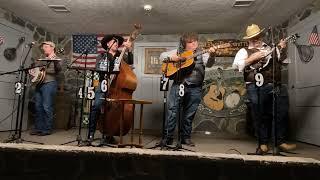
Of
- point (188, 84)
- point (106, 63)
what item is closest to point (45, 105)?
point (106, 63)

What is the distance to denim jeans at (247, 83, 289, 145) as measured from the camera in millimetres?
3701

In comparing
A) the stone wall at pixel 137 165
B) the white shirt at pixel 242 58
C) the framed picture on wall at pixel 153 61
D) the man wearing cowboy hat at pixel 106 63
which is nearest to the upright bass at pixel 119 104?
the man wearing cowboy hat at pixel 106 63

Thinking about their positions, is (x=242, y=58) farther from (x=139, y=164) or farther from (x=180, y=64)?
(x=139, y=164)

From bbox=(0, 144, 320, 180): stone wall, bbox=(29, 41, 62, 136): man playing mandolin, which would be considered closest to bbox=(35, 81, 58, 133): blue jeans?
bbox=(29, 41, 62, 136): man playing mandolin

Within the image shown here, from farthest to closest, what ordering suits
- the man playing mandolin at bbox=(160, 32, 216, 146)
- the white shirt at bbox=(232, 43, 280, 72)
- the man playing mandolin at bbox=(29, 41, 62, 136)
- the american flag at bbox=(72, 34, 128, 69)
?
the american flag at bbox=(72, 34, 128, 69) < the man playing mandolin at bbox=(29, 41, 62, 136) < the man playing mandolin at bbox=(160, 32, 216, 146) < the white shirt at bbox=(232, 43, 280, 72)

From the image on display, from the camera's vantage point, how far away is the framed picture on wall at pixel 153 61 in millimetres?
7297

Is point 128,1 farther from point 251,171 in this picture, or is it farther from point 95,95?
point 251,171

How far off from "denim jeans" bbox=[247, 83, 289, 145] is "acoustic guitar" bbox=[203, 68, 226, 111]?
2748 mm

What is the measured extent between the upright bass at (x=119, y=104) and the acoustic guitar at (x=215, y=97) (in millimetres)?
3386

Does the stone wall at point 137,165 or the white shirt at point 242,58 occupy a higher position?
the white shirt at point 242,58

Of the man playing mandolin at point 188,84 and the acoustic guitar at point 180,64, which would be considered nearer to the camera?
the acoustic guitar at point 180,64

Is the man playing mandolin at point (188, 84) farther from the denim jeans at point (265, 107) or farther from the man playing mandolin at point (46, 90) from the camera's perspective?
the man playing mandolin at point (46, 90)

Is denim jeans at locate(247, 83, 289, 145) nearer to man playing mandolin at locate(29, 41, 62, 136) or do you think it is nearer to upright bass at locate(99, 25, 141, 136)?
upright bass at locate(99, 25, 141, 136)

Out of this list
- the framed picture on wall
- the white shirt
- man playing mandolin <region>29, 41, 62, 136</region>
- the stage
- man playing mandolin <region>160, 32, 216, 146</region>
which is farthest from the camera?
the framed picture on wall
